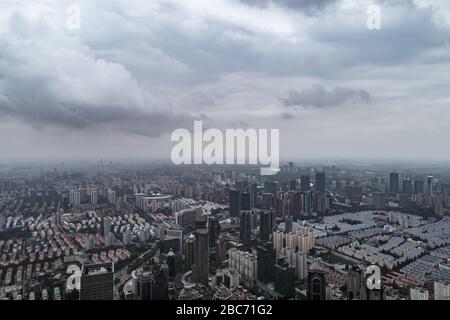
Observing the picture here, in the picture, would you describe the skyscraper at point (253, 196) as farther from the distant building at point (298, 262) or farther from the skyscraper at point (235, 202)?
the distant building at point (298, 262)

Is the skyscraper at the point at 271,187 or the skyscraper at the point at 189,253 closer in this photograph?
the skyscraper at the point at 189,253

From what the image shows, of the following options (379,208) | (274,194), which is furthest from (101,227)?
(379,208)

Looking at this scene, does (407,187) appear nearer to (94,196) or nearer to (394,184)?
(394,184)

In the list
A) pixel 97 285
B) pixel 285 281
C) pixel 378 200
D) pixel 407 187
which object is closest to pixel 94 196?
pixel 97 285

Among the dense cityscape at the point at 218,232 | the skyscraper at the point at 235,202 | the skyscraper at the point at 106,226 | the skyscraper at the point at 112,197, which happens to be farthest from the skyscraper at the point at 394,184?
the skyscraper at the point at 106,226

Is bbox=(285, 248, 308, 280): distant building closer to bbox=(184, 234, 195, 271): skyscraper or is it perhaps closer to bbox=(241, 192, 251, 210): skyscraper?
bbox=(184, 234, 195, 271): skyscraper
